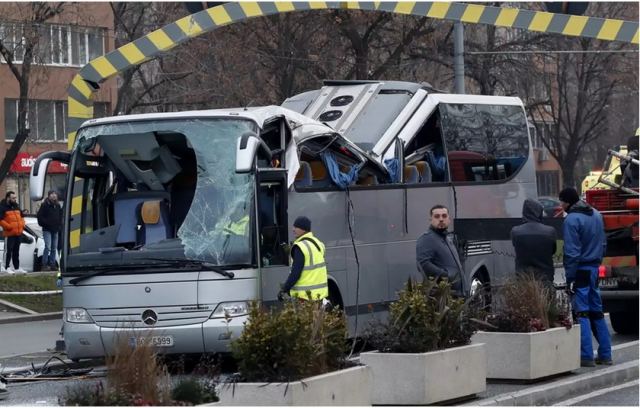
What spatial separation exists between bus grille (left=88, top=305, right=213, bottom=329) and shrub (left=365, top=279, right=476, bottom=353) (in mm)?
3131

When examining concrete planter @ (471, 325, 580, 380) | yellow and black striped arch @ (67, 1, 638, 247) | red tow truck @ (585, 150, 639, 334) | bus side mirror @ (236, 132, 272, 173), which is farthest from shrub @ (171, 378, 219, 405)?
red tow truck @ (585, 150, 639, 334)

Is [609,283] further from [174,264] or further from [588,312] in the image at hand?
[174,264]

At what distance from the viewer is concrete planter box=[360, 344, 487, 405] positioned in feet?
37.3

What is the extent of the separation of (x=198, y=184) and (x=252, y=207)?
0.68 m

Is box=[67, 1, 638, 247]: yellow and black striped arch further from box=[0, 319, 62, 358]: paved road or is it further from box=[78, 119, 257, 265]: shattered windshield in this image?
box=[0, 319, 62, 358]: paved road

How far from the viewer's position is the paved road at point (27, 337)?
1950 centimetres

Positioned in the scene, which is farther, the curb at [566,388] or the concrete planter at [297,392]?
the curb at [566,388]

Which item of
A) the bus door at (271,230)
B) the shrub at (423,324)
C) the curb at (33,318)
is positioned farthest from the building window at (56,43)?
the shrub at (423,324)

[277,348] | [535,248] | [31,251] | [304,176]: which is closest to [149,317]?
[304,176]

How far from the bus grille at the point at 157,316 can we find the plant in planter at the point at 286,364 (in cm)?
471

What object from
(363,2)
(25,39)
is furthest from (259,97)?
(363,2)

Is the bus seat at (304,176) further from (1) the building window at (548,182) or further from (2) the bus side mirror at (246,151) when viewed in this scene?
(1) the building window at (548,182)

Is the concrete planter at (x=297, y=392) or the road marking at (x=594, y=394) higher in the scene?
the concrete planter at (x=297, y=392)

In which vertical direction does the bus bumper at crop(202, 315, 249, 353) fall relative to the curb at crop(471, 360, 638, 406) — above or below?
above
